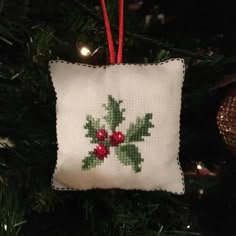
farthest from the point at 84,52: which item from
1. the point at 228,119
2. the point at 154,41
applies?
the point at 228,119

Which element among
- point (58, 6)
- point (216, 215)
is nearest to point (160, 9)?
point (58, 6)

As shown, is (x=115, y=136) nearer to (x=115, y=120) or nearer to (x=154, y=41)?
(x=115, y=120)

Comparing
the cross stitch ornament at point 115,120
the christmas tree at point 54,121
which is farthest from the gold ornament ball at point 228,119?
the cross stitch ornament at point 115,120

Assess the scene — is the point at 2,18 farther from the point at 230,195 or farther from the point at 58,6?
the point at 230,195

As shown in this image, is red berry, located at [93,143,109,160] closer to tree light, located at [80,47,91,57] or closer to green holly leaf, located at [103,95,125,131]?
green holly leaf, located at [103,95,125,131]

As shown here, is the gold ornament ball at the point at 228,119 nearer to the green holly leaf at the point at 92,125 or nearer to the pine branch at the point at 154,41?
the pine branch at the point at 154,41

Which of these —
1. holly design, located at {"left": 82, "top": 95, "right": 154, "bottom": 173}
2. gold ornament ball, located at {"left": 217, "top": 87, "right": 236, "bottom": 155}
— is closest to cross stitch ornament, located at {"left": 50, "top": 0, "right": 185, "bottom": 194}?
holly design, located at {"left": 82, "top": 95, "right": 154, "bottom": 173}
